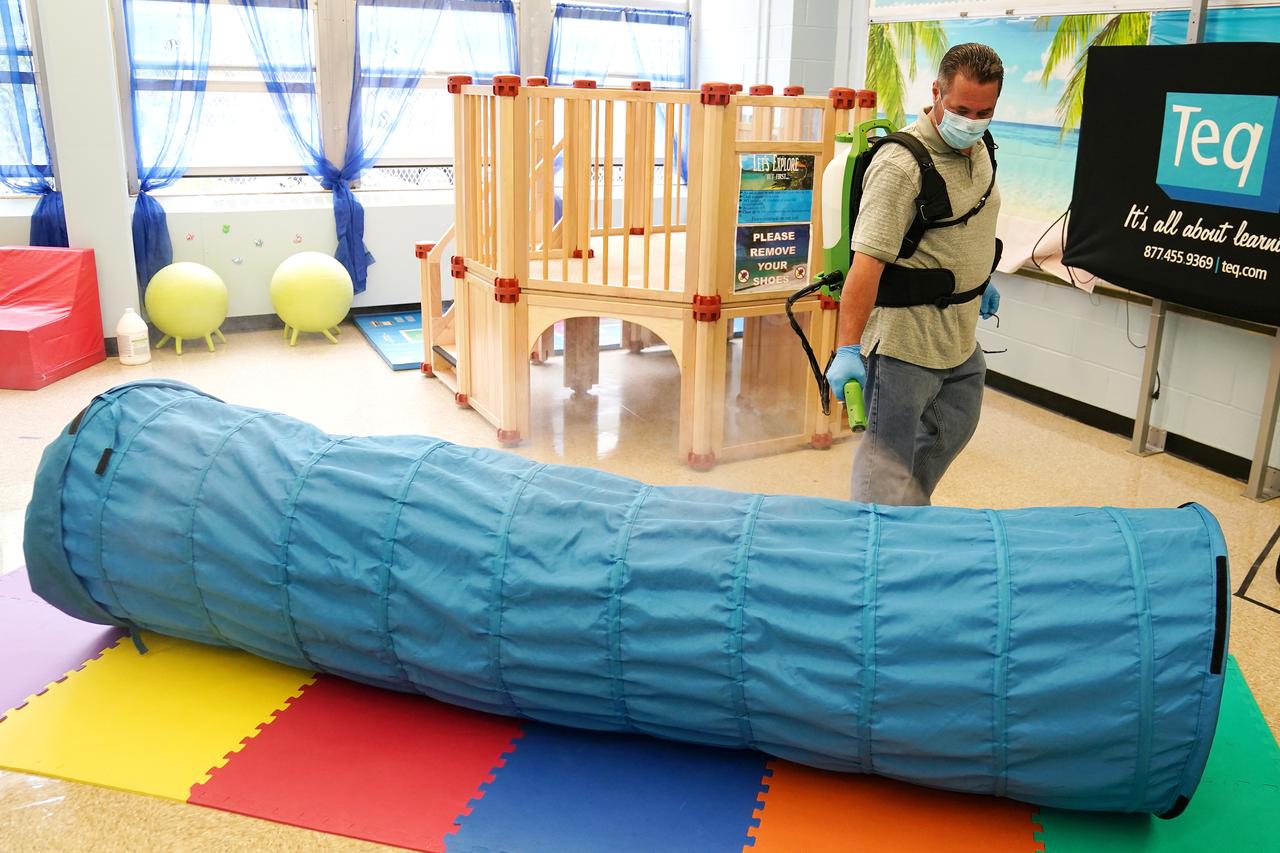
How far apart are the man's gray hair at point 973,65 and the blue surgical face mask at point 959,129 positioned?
0.07 metres

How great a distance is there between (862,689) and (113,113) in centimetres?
471

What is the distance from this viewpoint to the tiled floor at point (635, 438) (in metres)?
3.72

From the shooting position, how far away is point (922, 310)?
2625 mm

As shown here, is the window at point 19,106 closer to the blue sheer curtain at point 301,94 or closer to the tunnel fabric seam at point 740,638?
the blue sheer curtain at point 301,94

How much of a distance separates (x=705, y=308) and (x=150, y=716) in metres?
2.38

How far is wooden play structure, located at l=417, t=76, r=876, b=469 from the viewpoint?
4.02m

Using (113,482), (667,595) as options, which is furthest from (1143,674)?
(113,482)

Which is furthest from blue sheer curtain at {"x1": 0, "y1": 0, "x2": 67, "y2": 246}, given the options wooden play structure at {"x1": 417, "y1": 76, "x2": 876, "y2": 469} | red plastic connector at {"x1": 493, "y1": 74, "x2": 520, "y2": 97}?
red plastic connector at {"x1": 493, "y1": 74, "x2": 520, "y2": 97}

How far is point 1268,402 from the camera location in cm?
390

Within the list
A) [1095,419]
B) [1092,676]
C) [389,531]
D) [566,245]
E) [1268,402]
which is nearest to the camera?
[1092,676]

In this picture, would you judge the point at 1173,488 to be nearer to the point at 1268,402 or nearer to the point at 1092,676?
the point at 1268,402

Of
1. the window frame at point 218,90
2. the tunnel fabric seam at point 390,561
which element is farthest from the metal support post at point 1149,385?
the window frame at point 218,90

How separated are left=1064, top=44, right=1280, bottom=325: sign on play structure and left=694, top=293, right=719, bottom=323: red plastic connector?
1.59m

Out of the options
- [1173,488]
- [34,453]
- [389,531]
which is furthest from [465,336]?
[1173,488]
